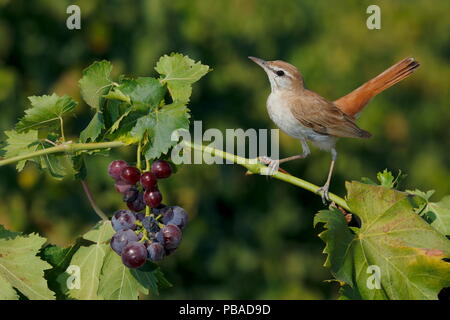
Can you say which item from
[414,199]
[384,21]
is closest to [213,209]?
[384,21]

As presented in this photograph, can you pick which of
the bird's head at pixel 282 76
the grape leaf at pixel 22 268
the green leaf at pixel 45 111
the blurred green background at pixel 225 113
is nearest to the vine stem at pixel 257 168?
the green leaf at pixel 45 111

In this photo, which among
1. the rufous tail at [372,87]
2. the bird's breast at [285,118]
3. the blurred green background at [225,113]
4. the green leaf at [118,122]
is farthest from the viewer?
the blurred green background at [225,113]

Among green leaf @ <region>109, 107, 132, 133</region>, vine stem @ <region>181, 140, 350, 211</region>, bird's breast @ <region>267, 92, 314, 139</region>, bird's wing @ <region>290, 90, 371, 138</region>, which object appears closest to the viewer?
vine stem @ <region>181, 140, 350, 211</region>

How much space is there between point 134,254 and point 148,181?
197 millimetres

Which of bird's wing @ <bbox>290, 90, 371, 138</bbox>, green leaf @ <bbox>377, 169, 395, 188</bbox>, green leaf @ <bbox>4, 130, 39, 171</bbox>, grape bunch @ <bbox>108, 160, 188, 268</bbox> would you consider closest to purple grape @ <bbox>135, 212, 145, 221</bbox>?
grape bunch @ <bbox>108, 160, 188, 268</bbox>

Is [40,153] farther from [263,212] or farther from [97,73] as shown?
[263,212]

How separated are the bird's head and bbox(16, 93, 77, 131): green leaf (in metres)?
0.99

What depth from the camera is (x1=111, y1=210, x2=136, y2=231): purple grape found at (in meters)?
2.20

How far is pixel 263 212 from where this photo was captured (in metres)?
9.03

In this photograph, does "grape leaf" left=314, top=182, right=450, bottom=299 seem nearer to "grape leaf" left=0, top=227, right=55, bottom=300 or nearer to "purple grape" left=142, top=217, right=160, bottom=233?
"purple grape" left=142, top=217, right=160, bottom=233

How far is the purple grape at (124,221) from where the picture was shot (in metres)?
2.20

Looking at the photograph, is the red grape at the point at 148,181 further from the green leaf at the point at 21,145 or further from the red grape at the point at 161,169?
the green leaf at the point at 21,145

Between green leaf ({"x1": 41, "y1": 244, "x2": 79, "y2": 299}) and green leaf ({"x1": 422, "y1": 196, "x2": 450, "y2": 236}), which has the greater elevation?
green leaf ({"x1": 422, "y1": 196, "x2": 450, "y2": 236})

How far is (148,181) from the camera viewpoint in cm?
220
